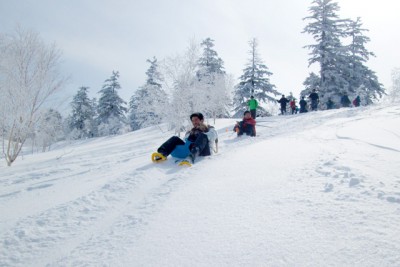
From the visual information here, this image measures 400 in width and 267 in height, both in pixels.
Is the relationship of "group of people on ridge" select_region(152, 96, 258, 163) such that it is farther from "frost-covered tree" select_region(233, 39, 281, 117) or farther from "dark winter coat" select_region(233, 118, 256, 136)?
"frost-covered tree" select_region(233, 39, 281, 117)

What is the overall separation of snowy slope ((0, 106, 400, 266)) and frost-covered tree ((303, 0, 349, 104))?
26.4 metres

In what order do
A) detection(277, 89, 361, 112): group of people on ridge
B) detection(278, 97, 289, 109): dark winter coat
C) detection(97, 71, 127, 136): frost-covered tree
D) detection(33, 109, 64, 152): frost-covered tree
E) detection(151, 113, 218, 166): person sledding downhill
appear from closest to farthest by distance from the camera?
1. detection(151, 113, 218, 166): person sledding downhill
2. detection(33, 109, 64, 152): frost-covered tree
3. detection(277, 89, 361, 112): group of people on ridge
4. detection(278, 97, 289, 109): dark winter coat
5. detection(97, 71, 127, 136): frost-covered tree

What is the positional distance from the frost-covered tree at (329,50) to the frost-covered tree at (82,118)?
3350 cm

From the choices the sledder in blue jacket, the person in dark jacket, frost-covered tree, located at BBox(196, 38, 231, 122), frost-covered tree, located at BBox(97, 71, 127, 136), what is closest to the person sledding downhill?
the sledder in blue jacket

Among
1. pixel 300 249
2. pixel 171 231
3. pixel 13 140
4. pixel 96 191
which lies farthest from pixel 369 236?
pixel 13 140

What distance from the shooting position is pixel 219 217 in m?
2.48

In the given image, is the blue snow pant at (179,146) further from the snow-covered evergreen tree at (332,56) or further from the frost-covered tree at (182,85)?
the snow-covered evergreen tree at (332,56)

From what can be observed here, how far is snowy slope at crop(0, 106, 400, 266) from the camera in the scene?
185cm

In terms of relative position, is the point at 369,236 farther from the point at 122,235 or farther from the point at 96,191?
the point at 96,191

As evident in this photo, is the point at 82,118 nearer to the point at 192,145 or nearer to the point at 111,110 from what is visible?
the point at 111,110

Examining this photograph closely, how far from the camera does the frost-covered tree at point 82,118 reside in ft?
136

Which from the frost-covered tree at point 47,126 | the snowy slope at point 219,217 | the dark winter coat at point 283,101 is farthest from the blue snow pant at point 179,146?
the dark winter coat at point 283,101

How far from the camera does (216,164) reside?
4930 millimetres

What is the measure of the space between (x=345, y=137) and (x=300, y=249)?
570 cm
